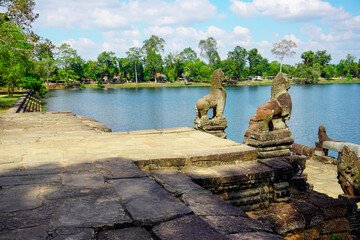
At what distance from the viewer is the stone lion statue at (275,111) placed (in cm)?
499

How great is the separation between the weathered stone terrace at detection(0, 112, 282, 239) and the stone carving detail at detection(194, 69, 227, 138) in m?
1.76

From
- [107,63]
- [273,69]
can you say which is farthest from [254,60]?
[107,63]

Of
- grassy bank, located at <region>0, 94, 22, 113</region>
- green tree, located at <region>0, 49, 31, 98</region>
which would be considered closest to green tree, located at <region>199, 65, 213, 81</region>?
green tree, located at <region>0, 49, 31, 98</region>

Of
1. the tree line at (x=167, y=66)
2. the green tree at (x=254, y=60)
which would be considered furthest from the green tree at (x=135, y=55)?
the green tree at (x=254, y=60)

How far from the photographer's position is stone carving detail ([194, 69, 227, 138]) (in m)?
6.61

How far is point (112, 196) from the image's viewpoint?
2.67 meters

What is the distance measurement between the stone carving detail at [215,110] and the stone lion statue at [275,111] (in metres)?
1.51

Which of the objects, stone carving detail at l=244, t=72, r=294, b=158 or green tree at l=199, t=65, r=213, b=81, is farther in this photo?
green tree at l=199, t=65, r=213, b=81

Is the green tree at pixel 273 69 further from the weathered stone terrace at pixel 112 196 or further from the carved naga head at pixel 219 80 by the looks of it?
the weathered stone terrace at pixel 112 196

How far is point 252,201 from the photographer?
402cm

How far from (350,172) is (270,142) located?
1786 mm

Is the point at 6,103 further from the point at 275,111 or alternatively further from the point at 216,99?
the point at 275,111

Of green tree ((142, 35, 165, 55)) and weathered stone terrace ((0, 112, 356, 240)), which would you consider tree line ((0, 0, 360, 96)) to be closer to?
green tree ((142, 35, 165, 55))

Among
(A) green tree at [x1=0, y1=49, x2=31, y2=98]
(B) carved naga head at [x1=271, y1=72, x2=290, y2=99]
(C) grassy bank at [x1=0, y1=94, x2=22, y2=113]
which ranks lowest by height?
(C) grassy bank at [x1=0, y1=94, x2=22, y2=113]
